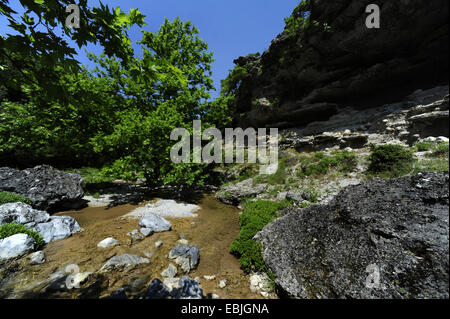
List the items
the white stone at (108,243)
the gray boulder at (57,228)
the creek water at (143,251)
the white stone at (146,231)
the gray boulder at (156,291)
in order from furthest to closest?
1. the white stone at (146,231)
2. the gray boulder at (57,228)
3. the white stone at (108,243)
4. the creek water at (143,251)
5. the gray boulder at (156,291)

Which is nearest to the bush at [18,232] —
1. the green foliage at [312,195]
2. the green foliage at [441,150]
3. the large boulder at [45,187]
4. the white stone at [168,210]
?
the white stone at [168,210]

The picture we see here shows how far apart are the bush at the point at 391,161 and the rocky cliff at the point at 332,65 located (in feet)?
4.84

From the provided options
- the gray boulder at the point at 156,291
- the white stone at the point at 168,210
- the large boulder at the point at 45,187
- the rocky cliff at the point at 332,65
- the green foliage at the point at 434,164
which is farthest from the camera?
the rocky cliff at the point at 332,65

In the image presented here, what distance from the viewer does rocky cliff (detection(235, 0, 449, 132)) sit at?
6.94 m

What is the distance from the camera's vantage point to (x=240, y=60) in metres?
18.9

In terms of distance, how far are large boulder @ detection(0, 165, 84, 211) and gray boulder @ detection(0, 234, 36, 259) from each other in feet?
11.5

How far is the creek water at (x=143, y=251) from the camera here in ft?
9.84

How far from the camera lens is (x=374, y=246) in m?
2.52

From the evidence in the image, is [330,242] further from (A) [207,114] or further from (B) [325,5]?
(B) [325,5]

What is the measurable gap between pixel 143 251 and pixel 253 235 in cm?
310

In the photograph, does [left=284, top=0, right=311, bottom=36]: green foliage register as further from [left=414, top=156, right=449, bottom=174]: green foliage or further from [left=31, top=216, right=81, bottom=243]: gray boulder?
[left=31, top=216, right=81, bottom=243]: gray boulder

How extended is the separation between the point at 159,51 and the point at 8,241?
13.4m

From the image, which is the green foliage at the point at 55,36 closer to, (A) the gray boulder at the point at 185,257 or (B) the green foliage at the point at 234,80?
(A) the gray boulder at the point at 185,257
